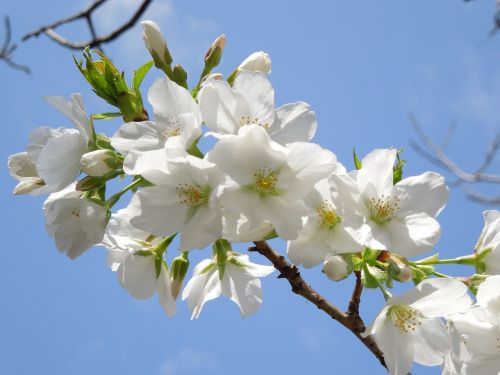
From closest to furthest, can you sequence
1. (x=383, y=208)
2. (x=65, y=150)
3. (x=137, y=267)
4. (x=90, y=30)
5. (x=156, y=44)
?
1. (x=383, y=208)
2. (x=65, y=150)
3. (x=137, y=267)
4. (x=156, y=44)
5. (x=90, y=30)

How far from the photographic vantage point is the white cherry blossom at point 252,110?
1.39 meters

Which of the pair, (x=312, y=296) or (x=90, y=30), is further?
(x=90, y=30)

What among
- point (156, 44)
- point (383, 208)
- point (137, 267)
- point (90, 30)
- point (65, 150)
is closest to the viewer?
point (383, 208)

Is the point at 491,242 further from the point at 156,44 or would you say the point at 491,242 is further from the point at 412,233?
the point at 156,44

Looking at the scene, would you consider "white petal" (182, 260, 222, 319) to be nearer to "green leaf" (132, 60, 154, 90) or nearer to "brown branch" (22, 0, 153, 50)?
"green leaf" (132, 60, 154, 90)

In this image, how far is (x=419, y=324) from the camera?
1.52 metres

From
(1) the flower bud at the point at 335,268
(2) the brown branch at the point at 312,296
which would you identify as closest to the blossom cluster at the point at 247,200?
(1) the flower bud at the point at 335,268

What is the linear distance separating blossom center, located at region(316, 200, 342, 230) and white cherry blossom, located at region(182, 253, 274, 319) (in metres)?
0.42

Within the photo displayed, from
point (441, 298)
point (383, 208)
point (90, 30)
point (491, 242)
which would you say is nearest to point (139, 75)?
point (383, 208)

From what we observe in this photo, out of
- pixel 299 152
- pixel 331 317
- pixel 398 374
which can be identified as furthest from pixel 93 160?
pixel 398 374

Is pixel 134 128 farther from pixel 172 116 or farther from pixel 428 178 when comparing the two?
pixel 428 178

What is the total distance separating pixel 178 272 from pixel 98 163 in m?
0.38

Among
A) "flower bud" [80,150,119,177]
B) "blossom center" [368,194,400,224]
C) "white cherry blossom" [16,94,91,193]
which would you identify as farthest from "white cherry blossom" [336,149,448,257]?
"white cherry blossom" [16,94,91,193]

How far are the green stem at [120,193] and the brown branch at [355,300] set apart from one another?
2.07 feet
